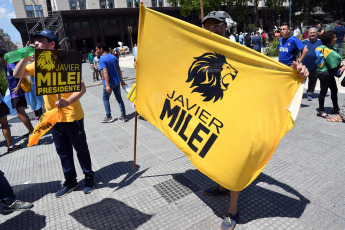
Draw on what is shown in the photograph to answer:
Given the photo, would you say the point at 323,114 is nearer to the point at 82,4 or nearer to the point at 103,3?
the point at 82,4

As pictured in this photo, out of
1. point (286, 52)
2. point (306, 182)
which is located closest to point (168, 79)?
point (306, 182)

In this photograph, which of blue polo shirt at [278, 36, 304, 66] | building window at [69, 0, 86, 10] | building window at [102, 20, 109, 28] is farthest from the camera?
building window at [102, 20, 109, 28]

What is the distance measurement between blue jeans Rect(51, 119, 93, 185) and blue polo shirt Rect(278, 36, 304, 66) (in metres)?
4.71

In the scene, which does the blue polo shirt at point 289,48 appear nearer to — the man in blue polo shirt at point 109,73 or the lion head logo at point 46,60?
the man in blue polo shirt at point 109,73

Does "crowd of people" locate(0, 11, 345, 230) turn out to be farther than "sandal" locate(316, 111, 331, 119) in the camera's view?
No

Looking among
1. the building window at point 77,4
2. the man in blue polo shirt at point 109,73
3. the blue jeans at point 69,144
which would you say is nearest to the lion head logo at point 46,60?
the blue jeans at point 69,144

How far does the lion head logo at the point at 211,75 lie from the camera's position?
2383 millimetres

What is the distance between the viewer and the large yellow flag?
7.13 feet

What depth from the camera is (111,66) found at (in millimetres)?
6195

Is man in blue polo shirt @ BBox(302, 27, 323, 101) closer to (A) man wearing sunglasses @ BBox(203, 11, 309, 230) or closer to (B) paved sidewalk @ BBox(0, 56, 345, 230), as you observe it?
(B) paved sidewalk @ BBox(0, 56, 345, 230)

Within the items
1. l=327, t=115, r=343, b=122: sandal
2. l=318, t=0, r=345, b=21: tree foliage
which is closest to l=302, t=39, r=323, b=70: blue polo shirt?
l=327, t=115, r=343, b=122: sandal

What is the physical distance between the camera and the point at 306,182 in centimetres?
316

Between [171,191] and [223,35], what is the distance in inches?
79.8

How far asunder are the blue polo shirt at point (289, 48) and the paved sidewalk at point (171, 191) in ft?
5.64
